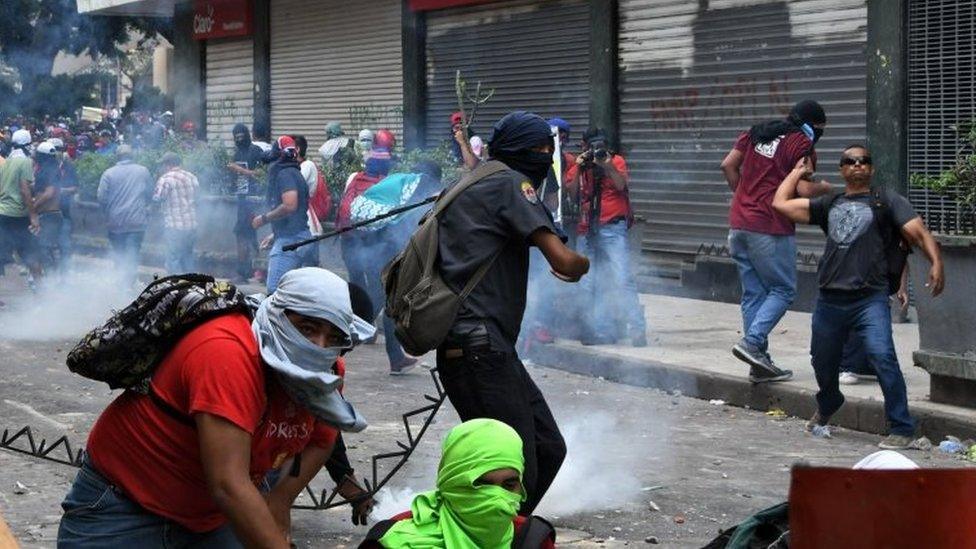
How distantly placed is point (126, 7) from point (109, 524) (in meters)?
24.1

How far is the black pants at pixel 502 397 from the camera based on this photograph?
16.6 feet

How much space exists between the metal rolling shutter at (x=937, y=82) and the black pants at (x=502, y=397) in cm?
796

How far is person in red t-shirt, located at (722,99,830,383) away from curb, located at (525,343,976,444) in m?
0.16

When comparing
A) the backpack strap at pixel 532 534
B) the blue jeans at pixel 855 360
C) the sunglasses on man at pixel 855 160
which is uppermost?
the sunglasses on man at pixel 855 160

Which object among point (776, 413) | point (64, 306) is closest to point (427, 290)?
point (776, 413)

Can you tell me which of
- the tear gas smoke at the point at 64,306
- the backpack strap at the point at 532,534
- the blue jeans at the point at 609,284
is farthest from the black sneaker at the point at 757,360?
the backpack strap at the point at 532,534

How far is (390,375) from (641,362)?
1733mm

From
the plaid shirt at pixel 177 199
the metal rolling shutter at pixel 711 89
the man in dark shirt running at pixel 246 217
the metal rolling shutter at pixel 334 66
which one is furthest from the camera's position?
the metal rolling shutter at pixel 334 66

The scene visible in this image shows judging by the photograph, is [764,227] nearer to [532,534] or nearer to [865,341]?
[865,341]

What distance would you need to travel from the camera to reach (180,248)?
16781mm

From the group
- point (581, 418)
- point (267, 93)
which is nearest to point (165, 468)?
point (581, 418)

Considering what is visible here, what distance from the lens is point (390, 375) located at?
1126 centimetres

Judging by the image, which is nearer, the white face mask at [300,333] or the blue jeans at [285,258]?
the white face mask at [300,333]

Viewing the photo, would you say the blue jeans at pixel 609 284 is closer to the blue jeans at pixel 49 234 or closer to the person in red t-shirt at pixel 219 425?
the blue jeans at pixel 49 234
